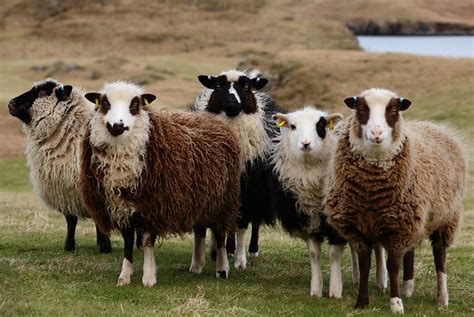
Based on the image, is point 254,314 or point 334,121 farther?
point 334,121

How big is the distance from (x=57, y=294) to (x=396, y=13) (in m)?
75.1

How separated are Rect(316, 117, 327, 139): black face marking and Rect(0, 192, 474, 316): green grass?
77.3 inches

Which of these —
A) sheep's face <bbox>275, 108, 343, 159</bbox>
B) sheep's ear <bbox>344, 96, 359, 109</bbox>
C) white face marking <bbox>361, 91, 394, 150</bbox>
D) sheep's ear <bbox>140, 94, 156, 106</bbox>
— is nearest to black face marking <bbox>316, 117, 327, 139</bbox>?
sheep's face <bbox>275, 108, 343, 159</bbox>

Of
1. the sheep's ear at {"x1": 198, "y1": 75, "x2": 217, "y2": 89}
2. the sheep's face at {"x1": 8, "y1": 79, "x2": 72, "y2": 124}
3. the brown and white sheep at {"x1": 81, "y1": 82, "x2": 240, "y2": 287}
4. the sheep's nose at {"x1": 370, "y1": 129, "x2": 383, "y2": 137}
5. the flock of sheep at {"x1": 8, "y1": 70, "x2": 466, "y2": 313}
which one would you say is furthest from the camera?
the sheep's face at {"x1": 8, "y1": 79, "x2": 72, "y2": 124}

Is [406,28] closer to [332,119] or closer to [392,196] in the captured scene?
[332,119]

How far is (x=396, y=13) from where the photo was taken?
3145 inches

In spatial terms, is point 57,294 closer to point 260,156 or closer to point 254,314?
point 254,314

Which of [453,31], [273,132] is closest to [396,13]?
[453,31]

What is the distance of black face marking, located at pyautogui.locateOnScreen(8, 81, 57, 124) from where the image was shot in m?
12.0

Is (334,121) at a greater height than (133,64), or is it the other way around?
(334,121)

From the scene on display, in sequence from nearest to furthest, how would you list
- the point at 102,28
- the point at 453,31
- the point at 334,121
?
the point at 334,121 < the point at 102,28 < the point at 453,31

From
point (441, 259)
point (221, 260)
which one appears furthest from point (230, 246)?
point (441, 259)

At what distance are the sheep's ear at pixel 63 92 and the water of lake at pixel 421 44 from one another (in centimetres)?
4946

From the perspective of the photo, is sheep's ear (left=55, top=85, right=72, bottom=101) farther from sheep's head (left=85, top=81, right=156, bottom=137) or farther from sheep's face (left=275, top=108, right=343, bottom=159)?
sheep's face (left=275, top=108, right=343, bottom=159)
